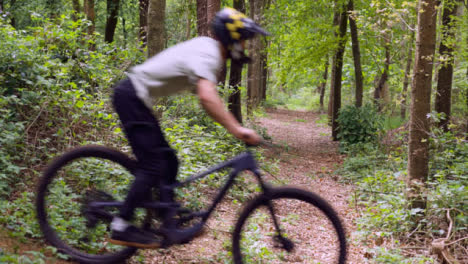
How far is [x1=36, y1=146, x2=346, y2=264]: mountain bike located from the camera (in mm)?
3391

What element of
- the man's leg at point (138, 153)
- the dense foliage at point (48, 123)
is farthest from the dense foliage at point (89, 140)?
the man's leg at point (138, 153)

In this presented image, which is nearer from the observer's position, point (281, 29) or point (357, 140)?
point (357, 140)

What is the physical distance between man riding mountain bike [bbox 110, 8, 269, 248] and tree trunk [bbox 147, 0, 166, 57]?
512 cm

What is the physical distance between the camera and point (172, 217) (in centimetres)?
338

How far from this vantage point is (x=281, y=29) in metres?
18.1

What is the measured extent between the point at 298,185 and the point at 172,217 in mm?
6628

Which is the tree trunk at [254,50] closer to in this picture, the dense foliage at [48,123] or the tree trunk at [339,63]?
the tree trunk at [339,63]

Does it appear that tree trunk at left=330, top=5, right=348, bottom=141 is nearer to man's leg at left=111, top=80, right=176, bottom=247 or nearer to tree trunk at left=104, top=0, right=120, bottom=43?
tree trunk at left=104, top=0, right=120, bottom=43

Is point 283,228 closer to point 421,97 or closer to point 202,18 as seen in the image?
point 421,97

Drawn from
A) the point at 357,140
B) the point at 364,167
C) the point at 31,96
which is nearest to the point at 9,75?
the point at 31,96

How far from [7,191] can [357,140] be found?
12.4m

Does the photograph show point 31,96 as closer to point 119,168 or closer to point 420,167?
point 119,168

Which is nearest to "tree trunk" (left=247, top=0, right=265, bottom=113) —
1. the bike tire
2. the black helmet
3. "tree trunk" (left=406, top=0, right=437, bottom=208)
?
"tree trunk" (left=406, top=0, right=437, bottom=208)

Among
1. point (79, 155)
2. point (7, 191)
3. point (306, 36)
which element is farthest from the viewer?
point (306, 36)
